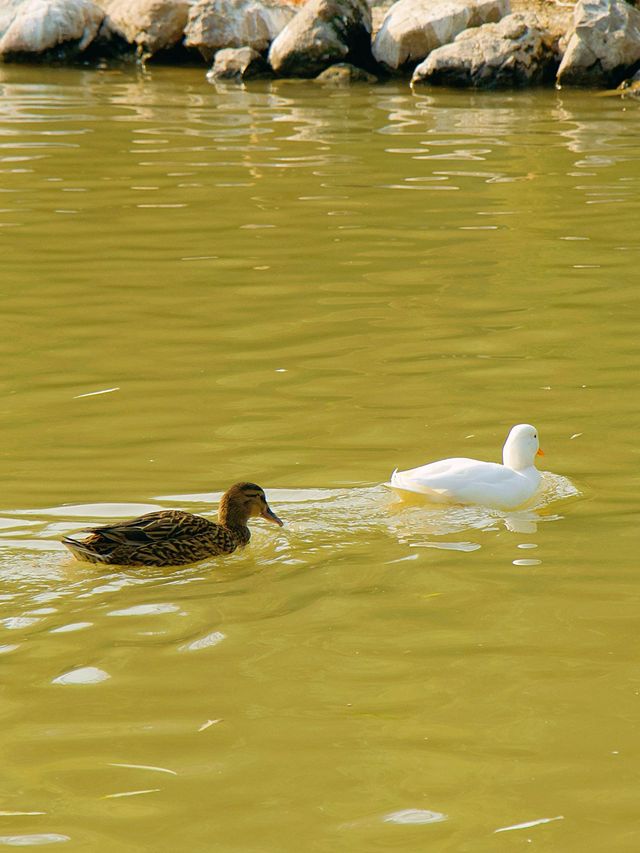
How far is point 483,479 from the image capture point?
6.67 m

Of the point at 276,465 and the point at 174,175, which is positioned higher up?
the point at 174,175

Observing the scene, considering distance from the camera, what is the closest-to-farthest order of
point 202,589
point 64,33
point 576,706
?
point 576,706
point 202,589
point 64,33

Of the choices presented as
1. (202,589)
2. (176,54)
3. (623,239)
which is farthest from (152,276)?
(176,54)

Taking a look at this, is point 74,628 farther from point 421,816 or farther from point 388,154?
point 388,154

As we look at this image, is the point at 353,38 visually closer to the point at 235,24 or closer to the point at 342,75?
the point at 342,75

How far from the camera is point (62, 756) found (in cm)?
445

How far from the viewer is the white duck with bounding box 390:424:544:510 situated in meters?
6.55

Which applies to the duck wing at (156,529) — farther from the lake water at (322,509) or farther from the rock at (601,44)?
the rock at (601,44)

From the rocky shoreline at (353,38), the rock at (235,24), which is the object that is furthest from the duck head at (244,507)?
the rock at (235,24)

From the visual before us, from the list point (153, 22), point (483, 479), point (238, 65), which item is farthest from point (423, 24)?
point (483, 479)

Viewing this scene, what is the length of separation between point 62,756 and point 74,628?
0.94m

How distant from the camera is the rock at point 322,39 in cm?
2253

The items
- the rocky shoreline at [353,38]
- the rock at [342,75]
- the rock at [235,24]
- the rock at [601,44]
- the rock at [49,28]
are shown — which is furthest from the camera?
the rock at [49,28]

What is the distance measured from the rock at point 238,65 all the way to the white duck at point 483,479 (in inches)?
692
